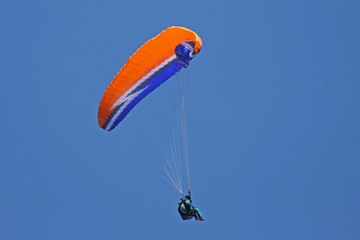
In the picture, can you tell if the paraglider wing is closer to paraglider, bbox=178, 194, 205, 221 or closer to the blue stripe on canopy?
the blue stripe on canopy

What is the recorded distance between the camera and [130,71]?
761 inches

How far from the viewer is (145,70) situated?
19484mm

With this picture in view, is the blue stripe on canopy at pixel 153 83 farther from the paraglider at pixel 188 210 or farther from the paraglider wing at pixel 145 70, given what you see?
the paraglider at pixel 188 210

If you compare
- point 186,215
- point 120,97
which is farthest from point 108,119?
point 186,215

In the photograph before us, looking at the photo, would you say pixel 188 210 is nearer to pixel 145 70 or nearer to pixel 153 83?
pixel 153 83

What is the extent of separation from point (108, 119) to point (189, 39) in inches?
165

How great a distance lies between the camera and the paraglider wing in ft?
60.2

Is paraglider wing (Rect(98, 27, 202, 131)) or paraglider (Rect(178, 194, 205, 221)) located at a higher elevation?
paraglider wing (Rect(98, 27, 202, 131))

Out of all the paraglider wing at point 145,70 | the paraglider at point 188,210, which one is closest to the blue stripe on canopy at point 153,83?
the paraglider wing at point 145,70

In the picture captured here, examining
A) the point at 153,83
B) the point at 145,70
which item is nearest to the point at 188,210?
the point at 153,83

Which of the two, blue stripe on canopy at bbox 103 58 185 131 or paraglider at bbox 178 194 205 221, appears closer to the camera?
paraglider at bbox 178 194 205 221

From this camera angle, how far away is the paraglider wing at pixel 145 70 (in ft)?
60.2

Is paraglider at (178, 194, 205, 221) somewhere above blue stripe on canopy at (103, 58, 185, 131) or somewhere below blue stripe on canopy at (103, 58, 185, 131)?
below

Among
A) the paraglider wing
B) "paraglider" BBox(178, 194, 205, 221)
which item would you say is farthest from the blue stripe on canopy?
"paraglider" BBox(178, 194, 205, 221)
